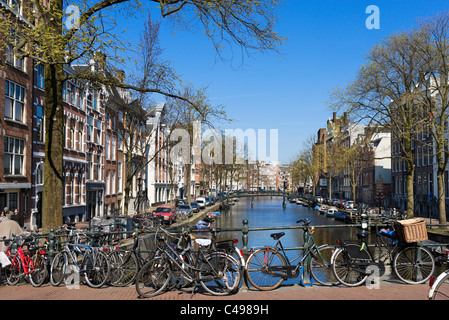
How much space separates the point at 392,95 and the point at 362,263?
23.7 m

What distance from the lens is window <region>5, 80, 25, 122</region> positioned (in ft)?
77.0

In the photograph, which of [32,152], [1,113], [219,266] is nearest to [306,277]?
[219,266]

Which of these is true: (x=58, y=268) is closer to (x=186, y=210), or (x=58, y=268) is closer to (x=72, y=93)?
(x=72, y=93)

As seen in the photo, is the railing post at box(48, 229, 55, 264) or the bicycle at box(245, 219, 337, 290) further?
the railing post at box(48, 229, 55, 264)

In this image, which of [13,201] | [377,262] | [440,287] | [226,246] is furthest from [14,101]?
[440,287]

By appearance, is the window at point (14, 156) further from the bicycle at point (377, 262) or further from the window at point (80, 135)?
the bicycle at point (377, 262)

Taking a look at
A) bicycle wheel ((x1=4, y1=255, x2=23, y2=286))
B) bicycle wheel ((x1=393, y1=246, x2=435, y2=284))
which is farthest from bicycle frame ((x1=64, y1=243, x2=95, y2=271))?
bicycle wheel ((x1=393, y1=246, x2=435, y2=284))

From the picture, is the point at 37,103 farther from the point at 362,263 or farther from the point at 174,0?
the point at 362,263

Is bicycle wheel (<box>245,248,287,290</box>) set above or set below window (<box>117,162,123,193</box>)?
below

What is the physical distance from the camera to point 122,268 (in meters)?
8.51

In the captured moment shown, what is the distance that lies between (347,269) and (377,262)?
2.06ft

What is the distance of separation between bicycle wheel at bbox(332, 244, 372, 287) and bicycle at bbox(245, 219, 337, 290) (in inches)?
5.4
